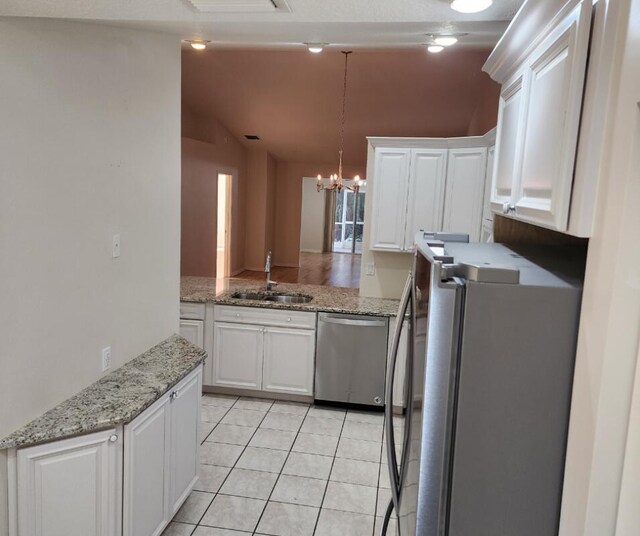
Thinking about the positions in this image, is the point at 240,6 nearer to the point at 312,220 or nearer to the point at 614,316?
the point at 614,316

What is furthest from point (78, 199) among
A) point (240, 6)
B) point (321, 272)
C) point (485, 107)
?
point (321, 272)

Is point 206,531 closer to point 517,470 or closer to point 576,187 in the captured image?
point 517,470

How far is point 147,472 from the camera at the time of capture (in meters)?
2.26

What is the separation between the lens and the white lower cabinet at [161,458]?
6.98 ft

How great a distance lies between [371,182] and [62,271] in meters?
2.93

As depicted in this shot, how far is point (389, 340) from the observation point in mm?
4141

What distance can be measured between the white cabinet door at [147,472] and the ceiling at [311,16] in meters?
1.61

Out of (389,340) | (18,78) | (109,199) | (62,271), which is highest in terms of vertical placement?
(18,78)

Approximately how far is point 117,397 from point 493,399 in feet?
5.77

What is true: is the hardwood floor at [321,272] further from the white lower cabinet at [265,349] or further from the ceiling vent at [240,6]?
the ceiling vent at [240,6]

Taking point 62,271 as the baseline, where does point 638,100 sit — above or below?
above

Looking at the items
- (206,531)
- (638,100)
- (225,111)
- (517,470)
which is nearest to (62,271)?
(206,531)

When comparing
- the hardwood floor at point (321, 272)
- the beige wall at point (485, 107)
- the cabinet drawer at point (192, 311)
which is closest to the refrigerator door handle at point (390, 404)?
the cabinet drawer at point (192, 311)

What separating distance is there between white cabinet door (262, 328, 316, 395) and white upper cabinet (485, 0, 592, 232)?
273 cm
